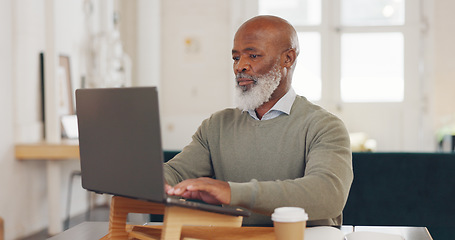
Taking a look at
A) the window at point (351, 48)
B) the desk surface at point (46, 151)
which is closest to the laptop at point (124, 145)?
the desk surface at point (46, 151)

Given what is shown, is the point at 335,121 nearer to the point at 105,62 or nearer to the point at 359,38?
the point at 105,62

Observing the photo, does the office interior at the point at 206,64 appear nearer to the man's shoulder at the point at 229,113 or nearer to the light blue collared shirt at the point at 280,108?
the man's shoulder at the point at 229,113

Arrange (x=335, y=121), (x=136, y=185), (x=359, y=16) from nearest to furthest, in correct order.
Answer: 1. (x=136, y=185)
2. (x=335, y=121)
3. (x=359, y=16)

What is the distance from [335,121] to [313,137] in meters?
0.08

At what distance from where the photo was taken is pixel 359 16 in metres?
6.48

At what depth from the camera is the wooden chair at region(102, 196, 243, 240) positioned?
1.17 metres

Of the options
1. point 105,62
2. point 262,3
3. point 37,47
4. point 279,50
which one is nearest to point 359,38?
point 262,3

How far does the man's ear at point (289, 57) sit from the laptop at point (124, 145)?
80 cm

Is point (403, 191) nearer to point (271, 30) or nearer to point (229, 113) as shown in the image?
point (229, 113)

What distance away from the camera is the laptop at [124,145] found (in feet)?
3.69

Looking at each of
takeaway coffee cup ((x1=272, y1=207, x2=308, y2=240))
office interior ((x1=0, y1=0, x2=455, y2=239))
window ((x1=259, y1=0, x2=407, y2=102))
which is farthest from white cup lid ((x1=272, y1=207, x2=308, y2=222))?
window ((x1=259, y1=0, x2=407, y2=102))

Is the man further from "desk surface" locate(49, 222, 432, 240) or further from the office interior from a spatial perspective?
the office interior

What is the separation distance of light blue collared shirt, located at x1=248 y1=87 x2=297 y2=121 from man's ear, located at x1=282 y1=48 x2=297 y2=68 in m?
0.09

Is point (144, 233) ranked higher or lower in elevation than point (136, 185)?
lower
